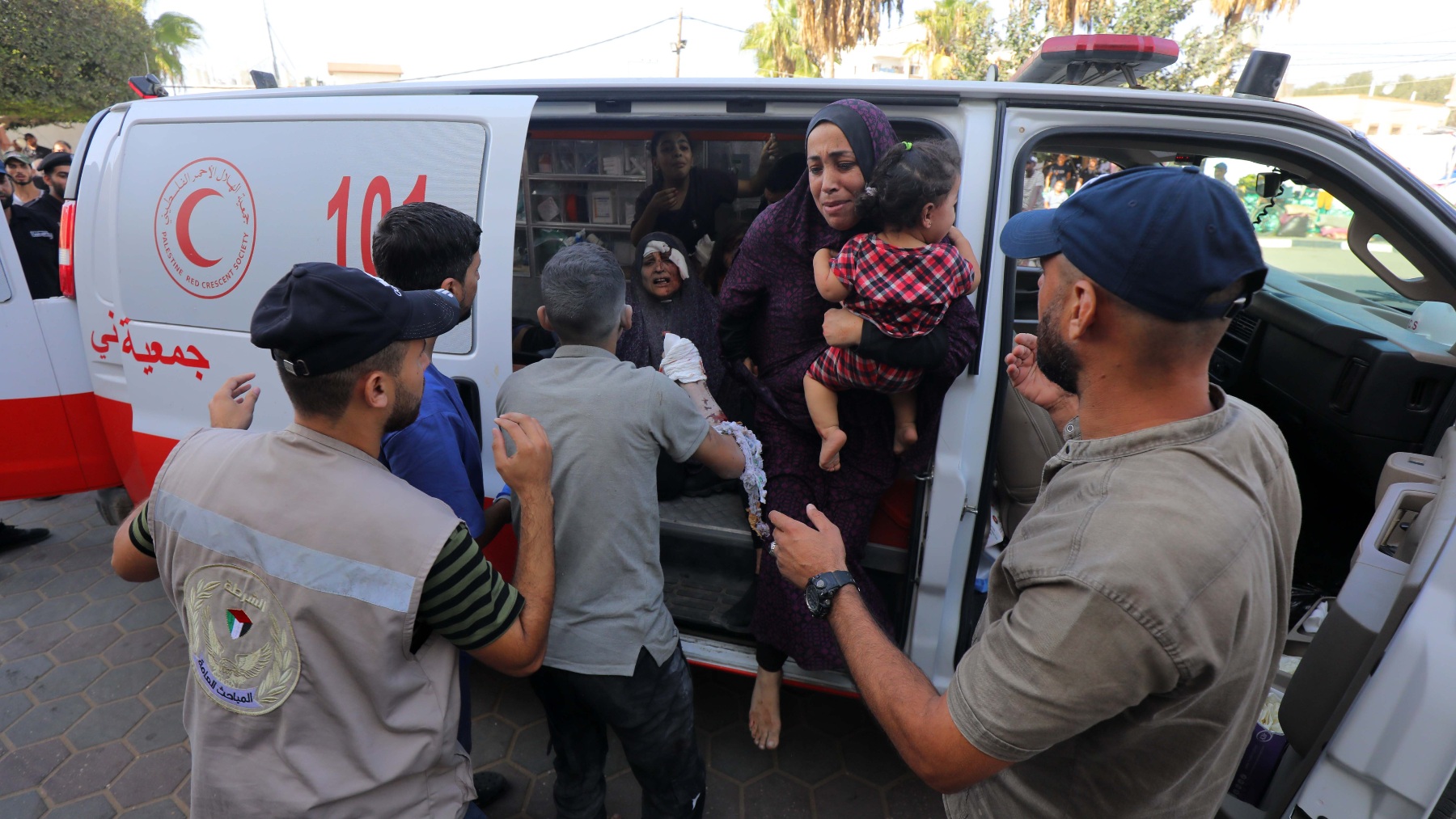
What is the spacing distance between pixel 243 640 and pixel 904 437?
1718 millimetres

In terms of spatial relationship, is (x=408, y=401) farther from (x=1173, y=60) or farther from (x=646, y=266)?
(x=1173, y=60)

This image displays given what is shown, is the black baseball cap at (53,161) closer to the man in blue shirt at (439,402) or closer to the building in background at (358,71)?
the man in blue shirt at (439,402)

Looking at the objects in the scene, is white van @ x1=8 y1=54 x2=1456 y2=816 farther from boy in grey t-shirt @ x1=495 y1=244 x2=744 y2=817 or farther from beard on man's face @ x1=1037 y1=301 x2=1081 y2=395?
beard on man's face @ x1=1037 y1=301 x2=1081 y2=395

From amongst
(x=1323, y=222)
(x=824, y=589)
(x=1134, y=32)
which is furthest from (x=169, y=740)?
(x=1134, y=32)

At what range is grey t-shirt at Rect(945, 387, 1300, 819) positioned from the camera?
34.2 inches

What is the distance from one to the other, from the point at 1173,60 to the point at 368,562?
112 inches

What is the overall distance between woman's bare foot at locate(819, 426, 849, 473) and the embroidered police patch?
1.46 m

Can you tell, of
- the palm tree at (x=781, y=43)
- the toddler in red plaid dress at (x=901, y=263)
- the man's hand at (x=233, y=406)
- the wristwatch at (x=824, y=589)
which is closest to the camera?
the wristwatch at (x=824, y=589)

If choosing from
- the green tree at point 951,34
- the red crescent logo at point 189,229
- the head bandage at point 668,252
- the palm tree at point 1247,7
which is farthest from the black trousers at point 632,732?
the palm tree at point 1247,7

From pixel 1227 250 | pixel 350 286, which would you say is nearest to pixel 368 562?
pixel 350 286

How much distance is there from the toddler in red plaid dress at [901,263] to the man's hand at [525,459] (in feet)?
3.12

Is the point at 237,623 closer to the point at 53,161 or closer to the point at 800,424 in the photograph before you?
the point at 800,424

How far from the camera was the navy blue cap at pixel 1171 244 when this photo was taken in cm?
91

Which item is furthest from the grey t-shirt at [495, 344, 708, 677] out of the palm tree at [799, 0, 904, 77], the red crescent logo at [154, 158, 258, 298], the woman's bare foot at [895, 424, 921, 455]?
the palm tree at [799, 0, 904, 77]
